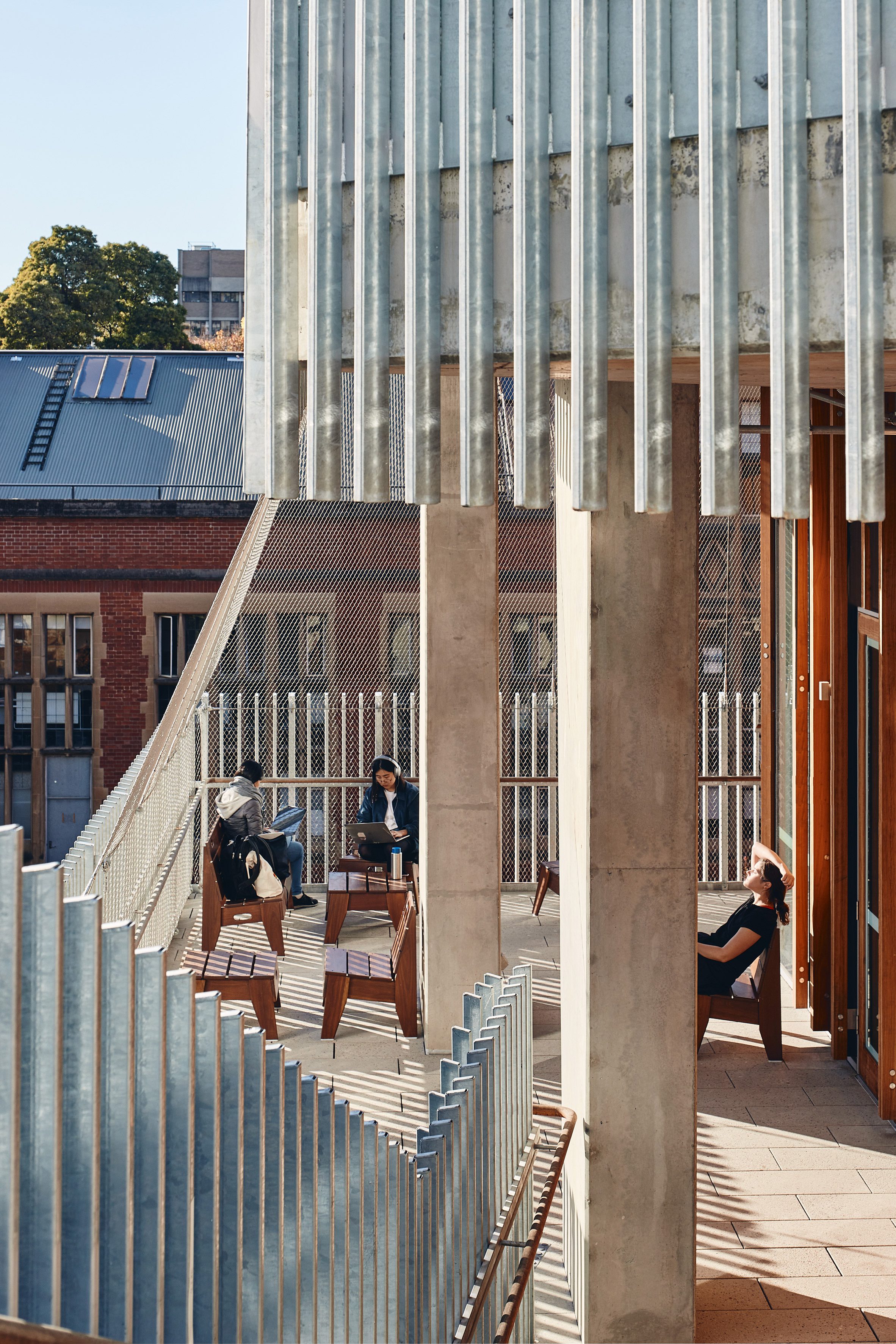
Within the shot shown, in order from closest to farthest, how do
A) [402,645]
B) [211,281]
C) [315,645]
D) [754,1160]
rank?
1. [754,1160]
2. [315,645]
3. [402,645]
4. [211,281]

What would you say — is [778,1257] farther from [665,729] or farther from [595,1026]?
[665,729]

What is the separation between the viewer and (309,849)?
1257 centimetres

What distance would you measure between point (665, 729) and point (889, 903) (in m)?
2.37

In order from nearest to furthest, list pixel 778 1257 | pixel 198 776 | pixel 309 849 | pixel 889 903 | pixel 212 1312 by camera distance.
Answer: pixel 212 1312 < pixel 778 1257 < pixel 889 903 < pixel 198 776 < pixel 309 849

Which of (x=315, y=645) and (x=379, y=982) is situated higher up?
(x=315, y=645)

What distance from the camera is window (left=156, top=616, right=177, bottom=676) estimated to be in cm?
2758

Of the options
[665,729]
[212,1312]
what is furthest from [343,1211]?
[665,729]

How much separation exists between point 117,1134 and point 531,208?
2609 mm

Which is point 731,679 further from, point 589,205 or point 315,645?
point 589,205

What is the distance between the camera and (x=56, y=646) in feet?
91.8

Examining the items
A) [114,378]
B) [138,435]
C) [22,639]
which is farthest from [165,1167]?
[114,378]

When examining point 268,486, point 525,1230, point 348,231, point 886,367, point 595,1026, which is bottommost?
point 525,1230

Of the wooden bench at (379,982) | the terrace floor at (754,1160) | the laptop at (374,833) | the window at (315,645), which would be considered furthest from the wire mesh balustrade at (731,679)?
the window at (315,645)

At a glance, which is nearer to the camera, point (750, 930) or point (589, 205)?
point (589, 205)
